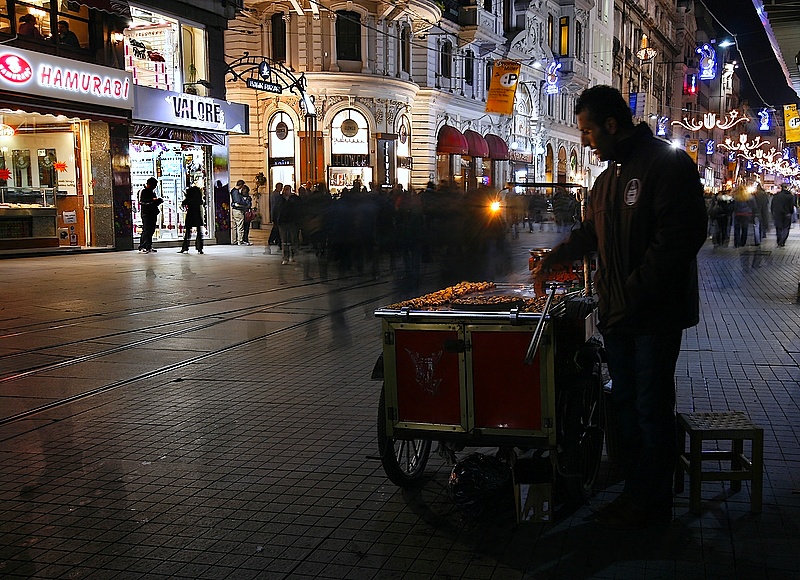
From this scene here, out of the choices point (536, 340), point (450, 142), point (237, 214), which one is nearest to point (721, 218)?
point (450, 142)

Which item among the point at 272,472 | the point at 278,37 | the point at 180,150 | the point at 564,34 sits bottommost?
the point at 272,472

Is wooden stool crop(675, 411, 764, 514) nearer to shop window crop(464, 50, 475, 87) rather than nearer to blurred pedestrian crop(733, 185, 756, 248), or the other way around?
blurred pedestrian crop(733, 185, 756, 248)

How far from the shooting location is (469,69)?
4444cm

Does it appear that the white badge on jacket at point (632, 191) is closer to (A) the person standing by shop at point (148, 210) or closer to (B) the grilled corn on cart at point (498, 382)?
(B) the grilled corn on cart at point (498, 382)

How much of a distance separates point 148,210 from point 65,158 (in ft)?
9.60

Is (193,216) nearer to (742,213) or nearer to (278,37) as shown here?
(278,37)

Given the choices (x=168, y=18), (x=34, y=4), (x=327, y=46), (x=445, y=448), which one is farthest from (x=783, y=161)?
(x=445, y=448)

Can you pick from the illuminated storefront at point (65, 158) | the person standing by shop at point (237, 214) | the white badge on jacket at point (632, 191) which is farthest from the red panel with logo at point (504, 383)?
the person standing by shop at point (237, 214)

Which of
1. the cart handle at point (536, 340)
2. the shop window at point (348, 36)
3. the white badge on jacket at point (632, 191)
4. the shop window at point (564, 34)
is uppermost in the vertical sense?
the shop window at point (564, 34)

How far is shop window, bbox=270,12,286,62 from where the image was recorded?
1384 inches

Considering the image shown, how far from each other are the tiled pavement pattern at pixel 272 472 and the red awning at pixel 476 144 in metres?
31.9

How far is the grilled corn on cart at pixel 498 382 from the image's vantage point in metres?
4.42

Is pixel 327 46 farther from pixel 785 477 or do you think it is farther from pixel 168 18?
pixel 785 477

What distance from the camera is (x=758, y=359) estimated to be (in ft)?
28.9
